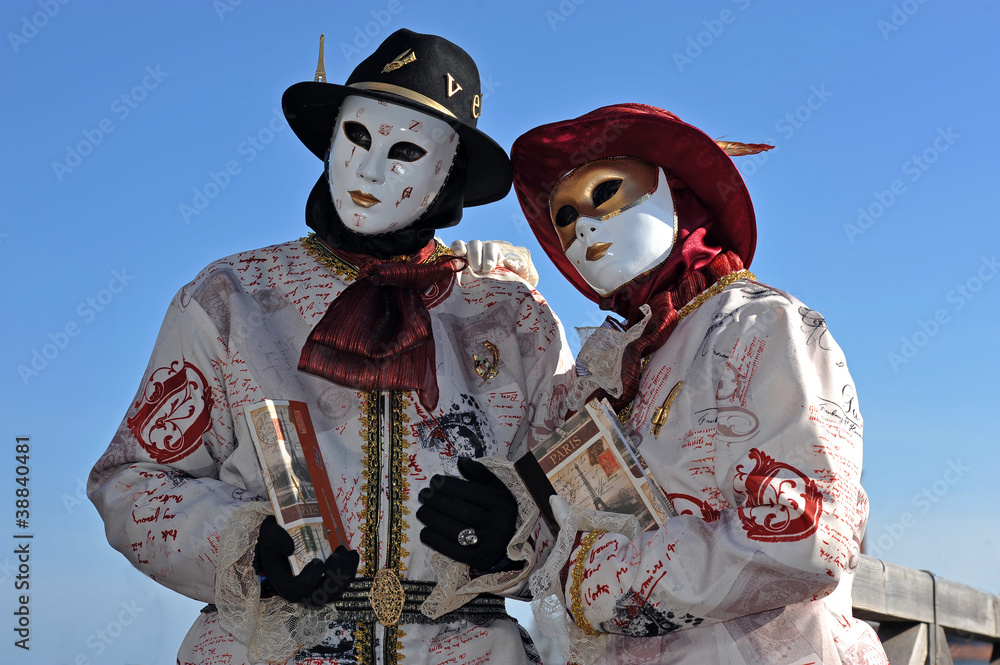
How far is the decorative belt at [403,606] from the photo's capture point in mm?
3703

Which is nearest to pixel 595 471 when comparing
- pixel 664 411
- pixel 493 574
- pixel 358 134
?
pixel 664 411

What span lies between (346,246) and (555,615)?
169cm

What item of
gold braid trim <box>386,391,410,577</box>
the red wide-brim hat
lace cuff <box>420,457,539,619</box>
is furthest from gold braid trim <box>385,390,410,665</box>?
the red wide-brim hat

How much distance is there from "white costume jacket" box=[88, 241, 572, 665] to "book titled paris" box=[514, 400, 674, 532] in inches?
20.3

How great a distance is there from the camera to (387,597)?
3715 mm

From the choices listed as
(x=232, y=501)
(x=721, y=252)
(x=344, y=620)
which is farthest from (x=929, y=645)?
(x=232, y=501)

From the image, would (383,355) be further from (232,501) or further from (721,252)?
(721,252)

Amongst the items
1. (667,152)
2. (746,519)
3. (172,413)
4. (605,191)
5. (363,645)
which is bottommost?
(363,645)

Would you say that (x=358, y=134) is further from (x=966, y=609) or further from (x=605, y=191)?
(x=966, y=609)

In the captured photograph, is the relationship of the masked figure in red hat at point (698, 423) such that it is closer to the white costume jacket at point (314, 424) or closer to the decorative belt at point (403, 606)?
the white costume jacket at point (314, 424)

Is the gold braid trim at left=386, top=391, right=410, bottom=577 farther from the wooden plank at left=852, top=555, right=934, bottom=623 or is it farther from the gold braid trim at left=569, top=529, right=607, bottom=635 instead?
the wooden plank at left=852, top=555, right=934, bottom=623

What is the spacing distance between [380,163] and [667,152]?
107 cm

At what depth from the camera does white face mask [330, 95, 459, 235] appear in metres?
4.05

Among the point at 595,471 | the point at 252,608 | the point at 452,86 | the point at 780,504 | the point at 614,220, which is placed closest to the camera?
the point at 780,504
